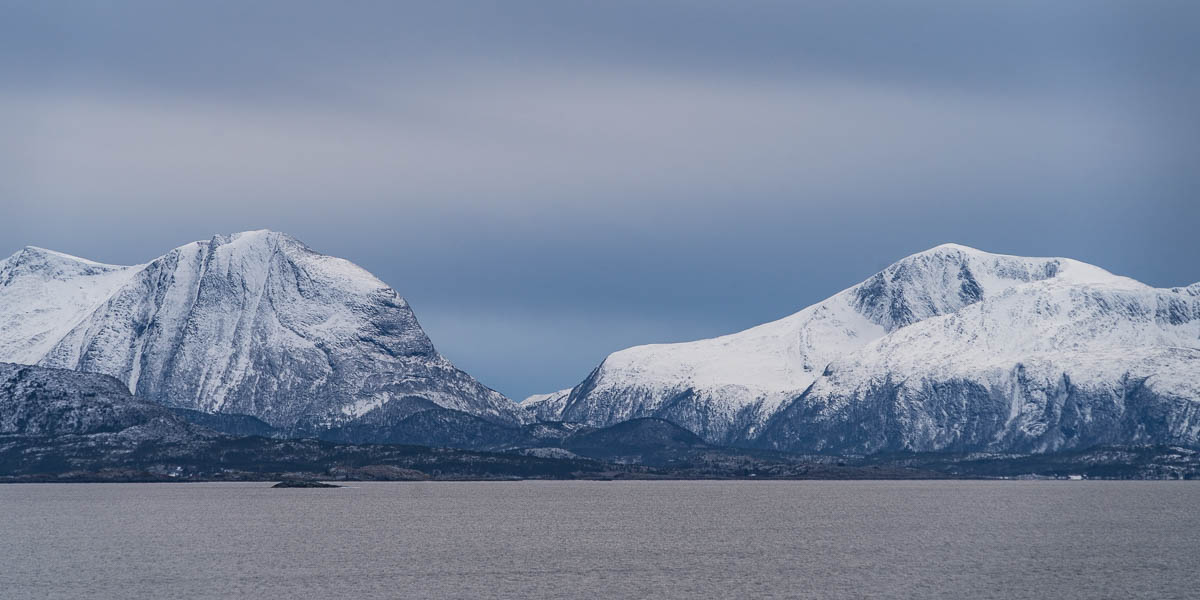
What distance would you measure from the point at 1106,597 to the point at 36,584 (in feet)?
413

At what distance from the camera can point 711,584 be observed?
186 m

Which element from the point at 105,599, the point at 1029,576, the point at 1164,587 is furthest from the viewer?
the point at 1029,576

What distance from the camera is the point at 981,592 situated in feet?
576

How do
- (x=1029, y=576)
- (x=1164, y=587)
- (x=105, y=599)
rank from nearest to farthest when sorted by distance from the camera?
1. (x=105, y=599)
2. (x=1164, y=587)
3. (x=1029, y=576)

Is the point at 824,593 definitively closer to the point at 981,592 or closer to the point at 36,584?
the point at 981,592

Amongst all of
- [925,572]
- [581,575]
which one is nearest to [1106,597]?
[925,572]

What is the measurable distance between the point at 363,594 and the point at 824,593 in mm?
53568

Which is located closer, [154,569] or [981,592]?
[981,592]

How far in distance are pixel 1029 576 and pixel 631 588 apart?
173 feet

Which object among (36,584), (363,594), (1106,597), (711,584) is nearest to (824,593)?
(711,584)

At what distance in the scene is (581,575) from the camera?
7717 inches

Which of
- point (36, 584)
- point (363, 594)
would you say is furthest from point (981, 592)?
point (36, 584)

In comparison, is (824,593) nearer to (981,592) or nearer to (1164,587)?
(981,592)

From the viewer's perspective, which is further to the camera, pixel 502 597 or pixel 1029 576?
pixel 1029 576
